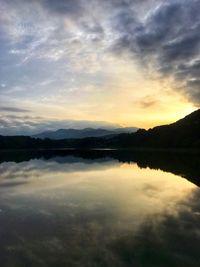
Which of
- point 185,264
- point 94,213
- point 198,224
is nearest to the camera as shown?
point 185,264

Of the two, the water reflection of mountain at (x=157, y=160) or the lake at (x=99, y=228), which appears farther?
the water reflection of mountain at (x=157, y=160)

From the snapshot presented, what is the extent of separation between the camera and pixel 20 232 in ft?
76.2

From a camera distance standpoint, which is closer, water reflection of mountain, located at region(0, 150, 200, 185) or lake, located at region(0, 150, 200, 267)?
lake, located at region(0, 150, 200, 267)

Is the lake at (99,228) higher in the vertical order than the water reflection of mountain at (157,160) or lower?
lower

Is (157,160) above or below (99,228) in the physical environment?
above

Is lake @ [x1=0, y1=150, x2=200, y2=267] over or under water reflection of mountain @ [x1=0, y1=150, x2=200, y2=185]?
under

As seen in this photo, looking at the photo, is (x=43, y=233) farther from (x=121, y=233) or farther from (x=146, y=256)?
(x=146, y=256)

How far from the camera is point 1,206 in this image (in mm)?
32844

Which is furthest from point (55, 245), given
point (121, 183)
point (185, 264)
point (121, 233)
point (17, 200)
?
point (121, 183)

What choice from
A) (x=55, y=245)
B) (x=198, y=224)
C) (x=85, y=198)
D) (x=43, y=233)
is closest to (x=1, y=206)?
(x=85, y=198)

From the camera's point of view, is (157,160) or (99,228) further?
(157,160)

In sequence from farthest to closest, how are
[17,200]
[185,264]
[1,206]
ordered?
[17,200] < [1,206] < [185,264]

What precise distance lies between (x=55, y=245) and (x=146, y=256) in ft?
17.1

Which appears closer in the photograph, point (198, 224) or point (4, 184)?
point (198, 224)
